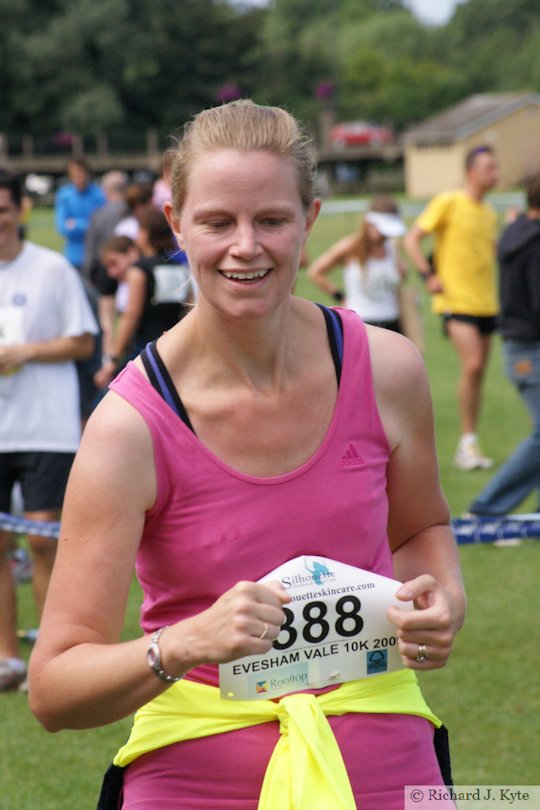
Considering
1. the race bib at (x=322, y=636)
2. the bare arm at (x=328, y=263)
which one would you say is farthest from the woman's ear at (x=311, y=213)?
the bare arm at (x=328, y=263)

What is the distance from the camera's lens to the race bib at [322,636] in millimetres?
2393

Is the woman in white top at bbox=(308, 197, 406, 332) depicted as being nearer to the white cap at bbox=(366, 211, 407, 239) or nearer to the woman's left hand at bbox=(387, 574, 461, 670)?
the white cap at bbox=(366, 211, 407, 239)

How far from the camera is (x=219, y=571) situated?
2383 mm

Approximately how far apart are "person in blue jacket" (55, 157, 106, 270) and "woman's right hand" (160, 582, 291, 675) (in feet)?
51.4

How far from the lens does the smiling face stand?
232cm

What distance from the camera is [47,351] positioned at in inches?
233

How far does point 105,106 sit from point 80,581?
76.8 meters

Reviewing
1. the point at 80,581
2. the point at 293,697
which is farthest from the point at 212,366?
the point at 293,697

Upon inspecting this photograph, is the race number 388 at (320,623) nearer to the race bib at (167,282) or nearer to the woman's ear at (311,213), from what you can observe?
the woman's ear at (311,213)

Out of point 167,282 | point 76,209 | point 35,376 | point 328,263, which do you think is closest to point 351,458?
point 35,376

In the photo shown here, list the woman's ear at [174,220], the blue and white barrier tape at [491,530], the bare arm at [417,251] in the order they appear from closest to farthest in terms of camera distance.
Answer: the woman's ear at [174,220] < the blue and white barrier tape at [491,530] < the bare arm at [417,251]

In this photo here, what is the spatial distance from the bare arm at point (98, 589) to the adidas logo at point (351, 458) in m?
0.34

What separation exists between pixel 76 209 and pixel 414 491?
15.7 meters

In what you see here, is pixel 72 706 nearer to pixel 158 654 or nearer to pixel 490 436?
pixel 158 654
